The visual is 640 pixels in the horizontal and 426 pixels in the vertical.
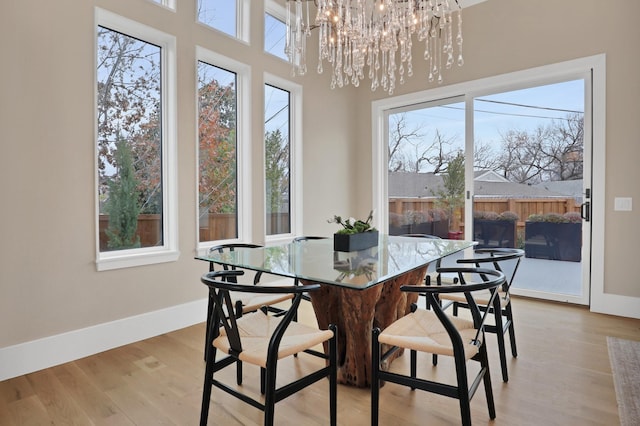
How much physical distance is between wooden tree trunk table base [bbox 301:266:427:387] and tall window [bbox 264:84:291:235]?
Answer: 6.95ft

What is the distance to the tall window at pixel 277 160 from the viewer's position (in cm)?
420

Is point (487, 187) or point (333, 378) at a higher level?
point (487, 187)

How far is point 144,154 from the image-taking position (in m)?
3.13

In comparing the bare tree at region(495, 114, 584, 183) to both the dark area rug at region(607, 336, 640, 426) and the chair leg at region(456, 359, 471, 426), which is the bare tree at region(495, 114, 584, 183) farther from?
the chair leg at region(456, 359, 471, 426)

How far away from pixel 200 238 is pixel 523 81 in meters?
3.69

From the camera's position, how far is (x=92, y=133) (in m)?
2.70

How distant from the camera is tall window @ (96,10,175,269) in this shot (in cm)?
287

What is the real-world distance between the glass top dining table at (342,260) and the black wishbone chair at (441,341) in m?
0.23

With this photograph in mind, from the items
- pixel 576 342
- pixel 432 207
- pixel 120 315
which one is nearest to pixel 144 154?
pixel 120 315

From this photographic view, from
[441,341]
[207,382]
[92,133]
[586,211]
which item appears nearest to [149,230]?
[92,133]

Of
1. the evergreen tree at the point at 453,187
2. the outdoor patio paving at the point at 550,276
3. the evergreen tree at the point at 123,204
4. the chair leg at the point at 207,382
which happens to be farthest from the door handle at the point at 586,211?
the evergreen tree at the point at 123,204

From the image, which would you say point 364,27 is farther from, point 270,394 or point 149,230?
point 270,394

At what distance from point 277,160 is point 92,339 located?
249cm

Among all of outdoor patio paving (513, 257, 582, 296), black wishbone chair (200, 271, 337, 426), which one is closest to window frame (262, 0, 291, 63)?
black wishbone chair (200, 271, 337, 426)
